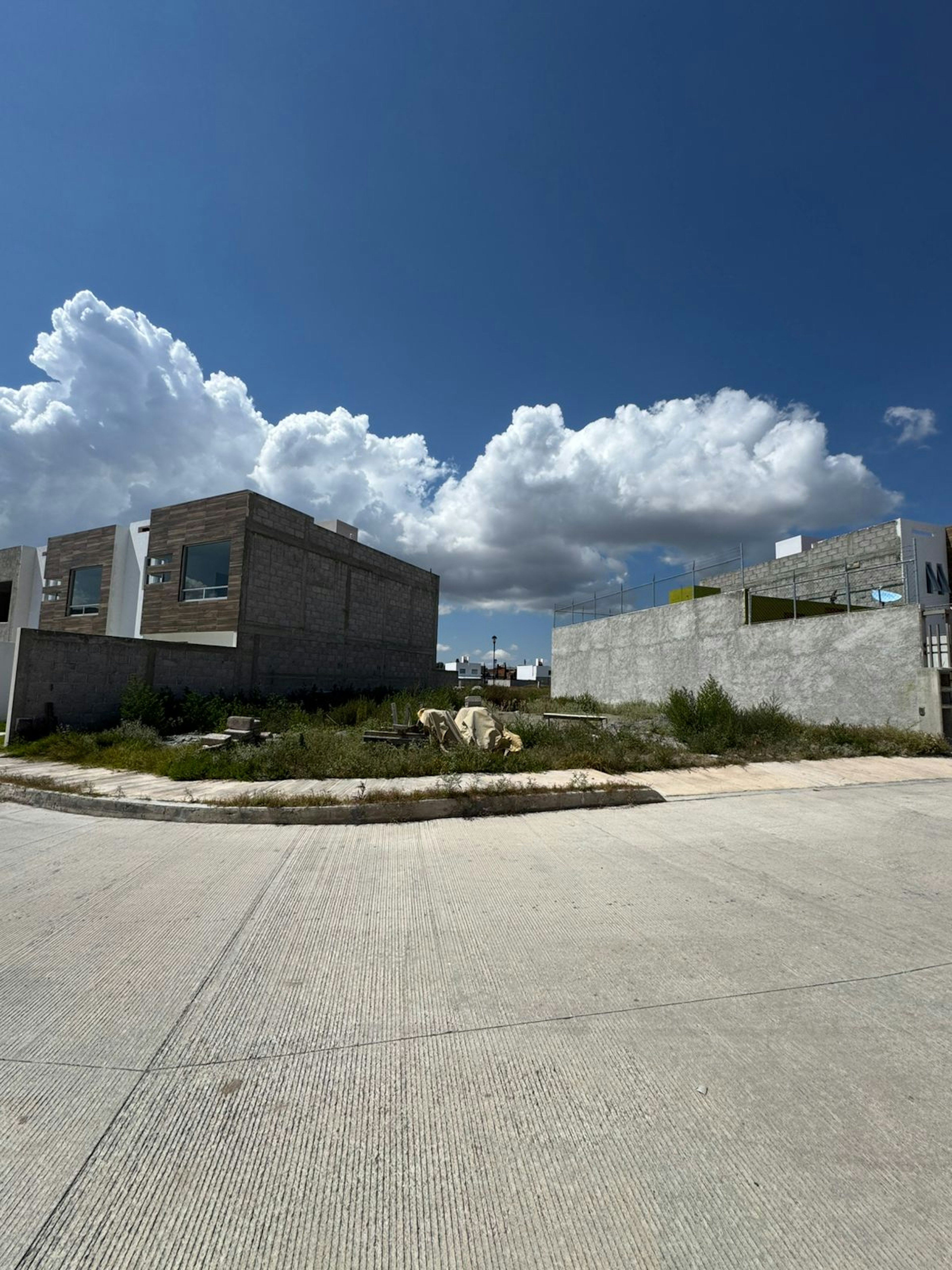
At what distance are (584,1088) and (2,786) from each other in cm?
972

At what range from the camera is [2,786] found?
8656 mm

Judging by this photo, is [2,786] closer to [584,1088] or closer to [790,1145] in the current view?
[584,1088]

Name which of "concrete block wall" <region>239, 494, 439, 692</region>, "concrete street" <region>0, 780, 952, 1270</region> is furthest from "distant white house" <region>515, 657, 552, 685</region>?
"concrete street" <region>0, 780, 952, 1270</region>

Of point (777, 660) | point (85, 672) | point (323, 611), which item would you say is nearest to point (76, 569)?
point (323, 611)

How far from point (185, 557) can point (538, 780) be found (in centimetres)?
1742

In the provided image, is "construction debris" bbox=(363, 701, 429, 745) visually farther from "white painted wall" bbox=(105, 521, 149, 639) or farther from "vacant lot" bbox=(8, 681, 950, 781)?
"white painted wall" bbox=(105, 521, 149, 639)

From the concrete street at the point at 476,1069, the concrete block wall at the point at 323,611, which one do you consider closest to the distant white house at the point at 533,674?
the concrete block wall at the point at 323,611

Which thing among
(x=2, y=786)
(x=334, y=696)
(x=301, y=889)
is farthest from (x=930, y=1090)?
(x=334, y=696)

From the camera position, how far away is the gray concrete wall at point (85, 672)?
12.3 meters

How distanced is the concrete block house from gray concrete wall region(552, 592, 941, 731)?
10.8 metres

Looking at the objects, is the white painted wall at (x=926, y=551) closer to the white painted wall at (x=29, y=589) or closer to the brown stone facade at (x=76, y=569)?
the brown stone facade at (x=76, y=569)

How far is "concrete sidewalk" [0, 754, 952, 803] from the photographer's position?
797cm

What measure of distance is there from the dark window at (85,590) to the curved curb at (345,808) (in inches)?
783

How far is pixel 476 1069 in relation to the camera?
258cm
